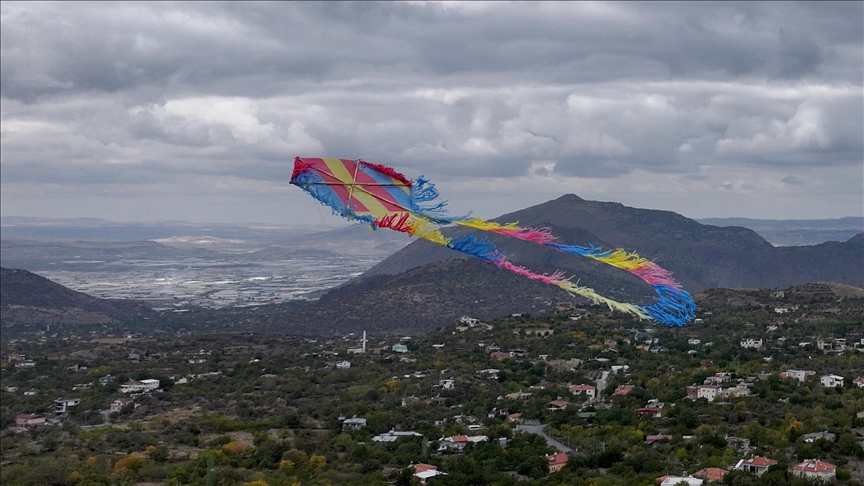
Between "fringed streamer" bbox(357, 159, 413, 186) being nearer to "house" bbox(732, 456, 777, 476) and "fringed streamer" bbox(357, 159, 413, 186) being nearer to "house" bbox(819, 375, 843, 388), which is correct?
"house" bbox(732, 456, 777, 476)

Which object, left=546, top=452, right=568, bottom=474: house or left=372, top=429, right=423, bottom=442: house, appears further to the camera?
left=372, top=429, right=423, bottom=442: house

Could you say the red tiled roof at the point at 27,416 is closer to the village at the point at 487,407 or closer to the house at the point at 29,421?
the house at the point at 29,421

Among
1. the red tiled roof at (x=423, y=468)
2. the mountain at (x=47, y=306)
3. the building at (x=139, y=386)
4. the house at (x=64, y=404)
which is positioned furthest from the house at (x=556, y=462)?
the mountain at (x=47, y=306)

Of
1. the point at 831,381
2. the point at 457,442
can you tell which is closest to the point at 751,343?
the point at 831,381

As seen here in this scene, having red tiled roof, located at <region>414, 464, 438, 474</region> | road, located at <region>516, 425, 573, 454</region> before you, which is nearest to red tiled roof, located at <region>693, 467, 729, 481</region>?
road, located at <region>516, 425, 573, 454</region>

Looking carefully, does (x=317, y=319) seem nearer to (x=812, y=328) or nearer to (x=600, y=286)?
(x=600, y=286)

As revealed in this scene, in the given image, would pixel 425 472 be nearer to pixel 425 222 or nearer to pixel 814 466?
pixel 814 466
